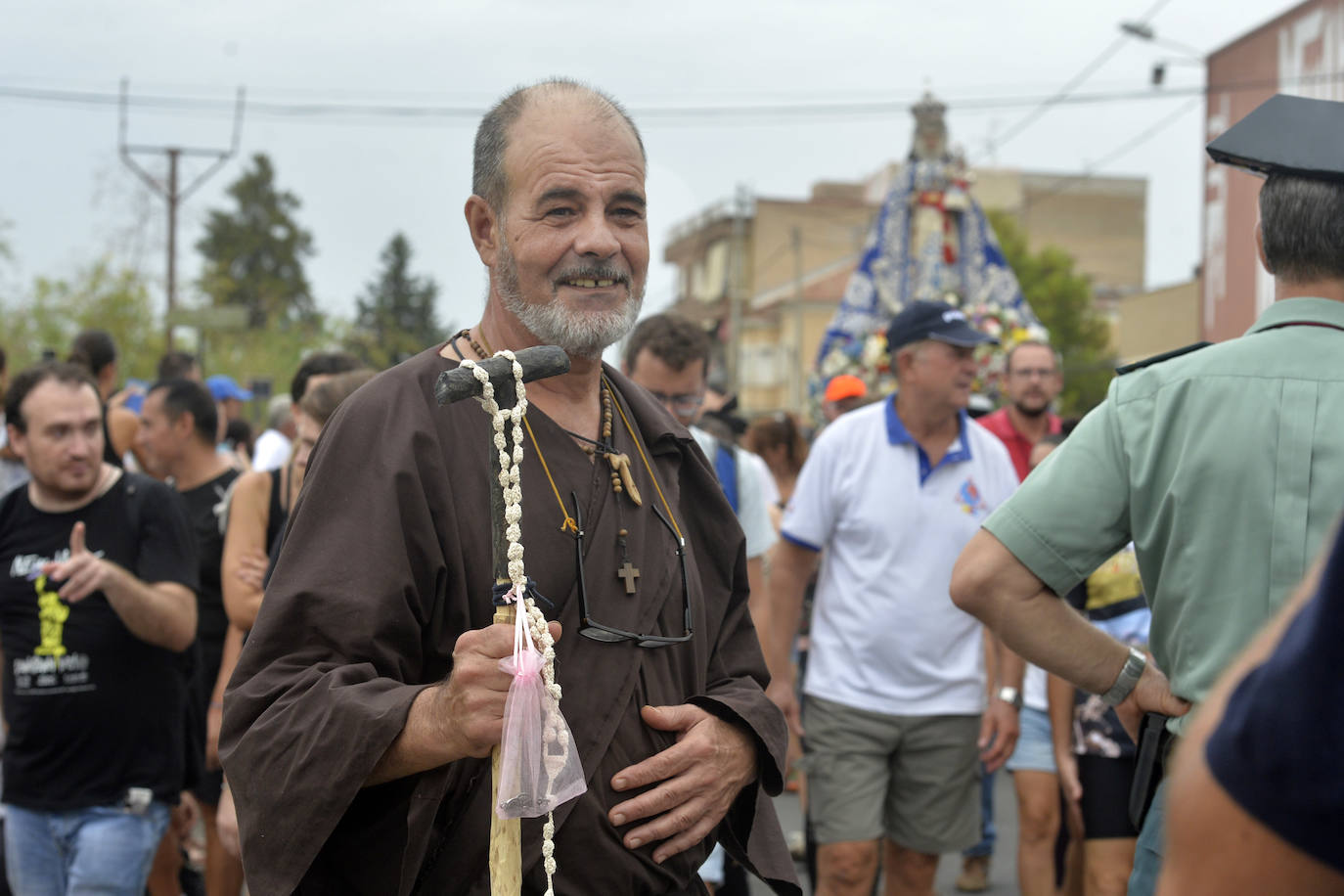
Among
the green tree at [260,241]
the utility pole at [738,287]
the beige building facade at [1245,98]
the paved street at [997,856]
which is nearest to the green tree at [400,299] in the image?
the green tree at [260,241]

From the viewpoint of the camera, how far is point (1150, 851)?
2689mm

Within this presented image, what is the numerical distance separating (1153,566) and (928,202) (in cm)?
1211

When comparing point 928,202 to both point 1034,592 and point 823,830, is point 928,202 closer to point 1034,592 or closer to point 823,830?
point 823,830

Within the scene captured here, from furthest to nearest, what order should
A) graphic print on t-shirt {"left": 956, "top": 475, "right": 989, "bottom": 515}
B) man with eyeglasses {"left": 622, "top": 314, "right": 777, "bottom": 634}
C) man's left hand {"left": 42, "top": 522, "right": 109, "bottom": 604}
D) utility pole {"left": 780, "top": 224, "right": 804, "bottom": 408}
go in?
utility pole {"left": 780, "top": 224, "right": 804, "bottom": 408}, man with eyeglasses {"left": 622, "top": 314, "right": 777, "bottom": 634}, graphic print on t-shirt {"left": 956, "top": 475, "right": 989, "bottom": 515}, man's left hand {"left": 42, "top": 522, "right": 109, "bottom": 604}

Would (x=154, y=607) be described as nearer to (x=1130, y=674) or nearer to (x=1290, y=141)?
(x=1130, y=674)

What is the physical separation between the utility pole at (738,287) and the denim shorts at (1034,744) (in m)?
45.7

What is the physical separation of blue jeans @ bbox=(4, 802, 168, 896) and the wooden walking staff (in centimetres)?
277

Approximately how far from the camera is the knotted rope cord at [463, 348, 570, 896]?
2.12m

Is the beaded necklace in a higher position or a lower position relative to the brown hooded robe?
higher

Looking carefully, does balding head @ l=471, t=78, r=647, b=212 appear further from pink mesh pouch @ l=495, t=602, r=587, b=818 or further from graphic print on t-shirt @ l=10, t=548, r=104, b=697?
graphic print on t-shirt @ l=10, t=548, r=104, b=697

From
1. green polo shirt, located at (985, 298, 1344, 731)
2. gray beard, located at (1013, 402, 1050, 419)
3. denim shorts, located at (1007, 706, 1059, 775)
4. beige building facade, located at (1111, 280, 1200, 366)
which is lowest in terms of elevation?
denim shorts, located at (1007, 706, 1059, 775)

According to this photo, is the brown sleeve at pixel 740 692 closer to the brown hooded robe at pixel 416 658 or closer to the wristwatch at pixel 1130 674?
the brown hooded robe at pixel 416 658

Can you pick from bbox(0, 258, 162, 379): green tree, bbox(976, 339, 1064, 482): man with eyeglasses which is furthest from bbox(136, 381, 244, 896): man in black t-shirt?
bbox(0, 258, 162, 379): green tree

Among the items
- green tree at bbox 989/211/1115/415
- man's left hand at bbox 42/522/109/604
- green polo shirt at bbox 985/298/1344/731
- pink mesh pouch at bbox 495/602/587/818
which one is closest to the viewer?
pink mesh pouch at bbox 495/602/587/818
